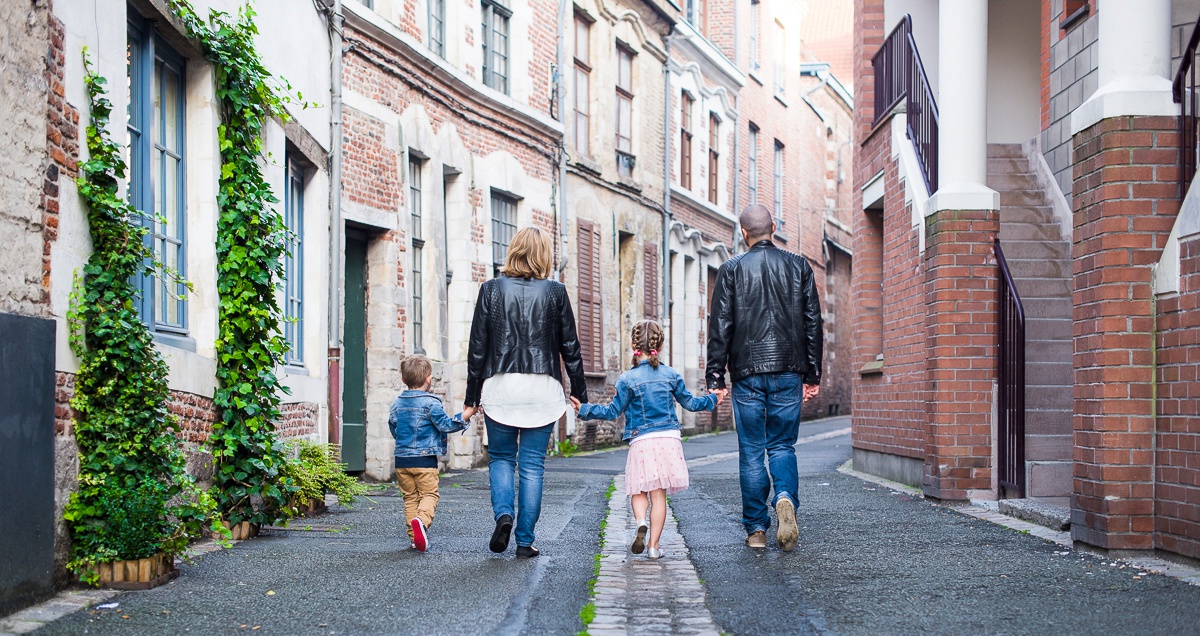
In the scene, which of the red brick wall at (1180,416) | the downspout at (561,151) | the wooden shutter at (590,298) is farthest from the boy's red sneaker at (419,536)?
the wooden shutter at (590,298)

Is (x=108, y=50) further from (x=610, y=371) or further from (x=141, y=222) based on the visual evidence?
(x=610, y=371)

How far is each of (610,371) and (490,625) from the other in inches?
664

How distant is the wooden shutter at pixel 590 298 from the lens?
66.3 feet

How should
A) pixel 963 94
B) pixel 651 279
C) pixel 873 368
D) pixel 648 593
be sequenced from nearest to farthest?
pixel 648 593 → pixel 963 94 → pixel 873 368 → pixel 651 279

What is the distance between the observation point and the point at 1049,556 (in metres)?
7.02

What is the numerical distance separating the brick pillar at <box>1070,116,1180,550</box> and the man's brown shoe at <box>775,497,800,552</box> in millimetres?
1520

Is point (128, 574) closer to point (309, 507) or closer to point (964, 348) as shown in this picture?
point (309, 507)

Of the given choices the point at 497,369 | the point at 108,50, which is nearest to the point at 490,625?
the point at 497,369

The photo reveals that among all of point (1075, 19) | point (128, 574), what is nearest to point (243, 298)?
point (128, 574)

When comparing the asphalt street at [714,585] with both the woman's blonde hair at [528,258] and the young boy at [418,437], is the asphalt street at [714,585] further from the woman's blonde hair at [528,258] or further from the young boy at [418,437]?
the woman's blonde hair at [528,258]

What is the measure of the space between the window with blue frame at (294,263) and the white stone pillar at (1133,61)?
6.26 meters

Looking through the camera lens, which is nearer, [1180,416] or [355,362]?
[1180,416]

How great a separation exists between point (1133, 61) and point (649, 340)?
Answer: 2884 mm

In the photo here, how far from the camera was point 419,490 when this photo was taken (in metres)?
7.84
